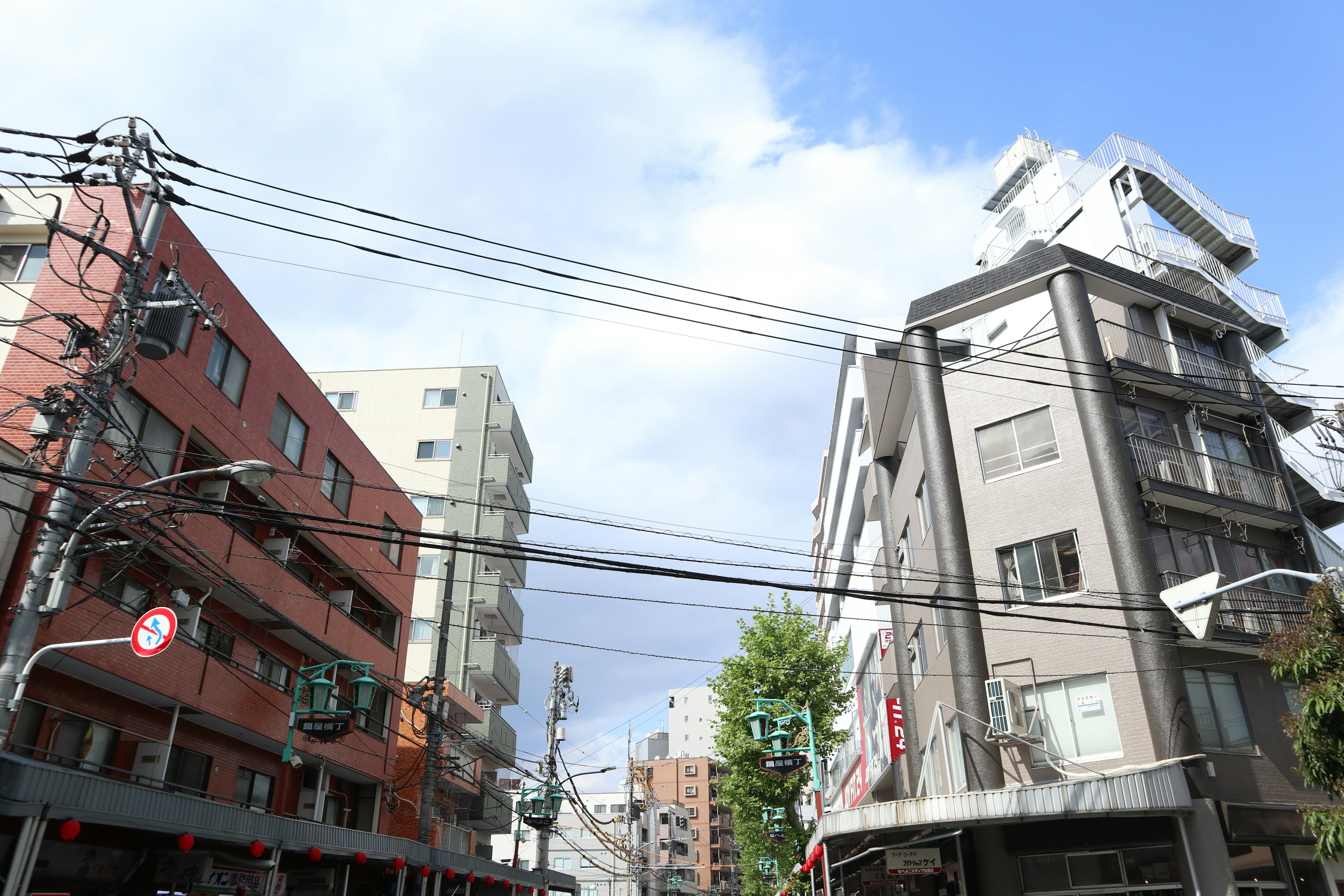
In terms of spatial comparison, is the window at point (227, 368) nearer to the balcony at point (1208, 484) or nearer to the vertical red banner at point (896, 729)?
the vertical red banner at point (896, 729)

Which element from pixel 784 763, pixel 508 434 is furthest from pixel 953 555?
pixel 508 434

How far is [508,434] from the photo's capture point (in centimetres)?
5028

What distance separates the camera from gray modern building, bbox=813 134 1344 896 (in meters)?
18.0

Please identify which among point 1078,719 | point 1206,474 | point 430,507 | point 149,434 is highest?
point 430,507

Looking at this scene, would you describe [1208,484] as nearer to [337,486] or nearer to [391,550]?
[337,486]

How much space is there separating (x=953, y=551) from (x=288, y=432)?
18.8 meters

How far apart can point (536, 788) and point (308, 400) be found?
1841cm

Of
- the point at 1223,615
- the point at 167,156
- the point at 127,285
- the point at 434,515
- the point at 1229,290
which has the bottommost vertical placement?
the point at 1223,615

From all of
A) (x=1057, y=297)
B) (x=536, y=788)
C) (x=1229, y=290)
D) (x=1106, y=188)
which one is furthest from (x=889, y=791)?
(x=1106, y=188)

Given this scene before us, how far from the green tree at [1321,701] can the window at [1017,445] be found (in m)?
8.11

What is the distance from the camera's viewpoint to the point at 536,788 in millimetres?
34500

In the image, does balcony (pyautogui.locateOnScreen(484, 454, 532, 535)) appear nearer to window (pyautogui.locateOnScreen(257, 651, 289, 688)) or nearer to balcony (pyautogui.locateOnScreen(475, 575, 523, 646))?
balcony (pyautogui.locateOnScreen(475, 575, 523, 646))

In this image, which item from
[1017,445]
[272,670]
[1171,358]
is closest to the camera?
[1017,445]

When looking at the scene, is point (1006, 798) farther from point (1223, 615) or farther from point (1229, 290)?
point (1229, 290)
